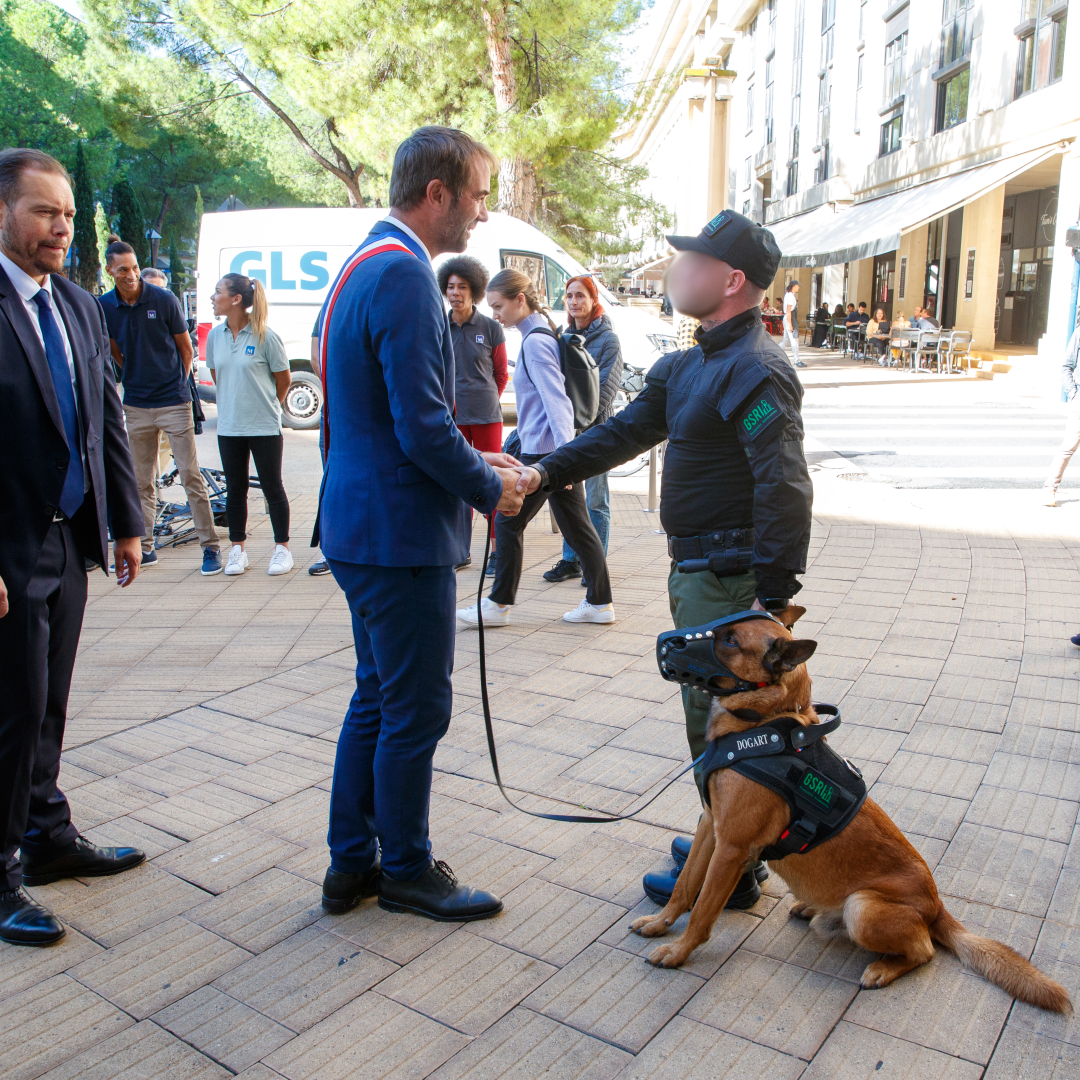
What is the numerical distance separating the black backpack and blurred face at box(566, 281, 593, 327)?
448 mm

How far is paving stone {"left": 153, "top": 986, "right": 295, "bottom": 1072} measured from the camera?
2322mm

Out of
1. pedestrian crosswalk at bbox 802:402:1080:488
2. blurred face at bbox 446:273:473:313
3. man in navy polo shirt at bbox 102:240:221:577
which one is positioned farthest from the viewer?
pedestrian crosswalk at bbox 802:402:1080:488

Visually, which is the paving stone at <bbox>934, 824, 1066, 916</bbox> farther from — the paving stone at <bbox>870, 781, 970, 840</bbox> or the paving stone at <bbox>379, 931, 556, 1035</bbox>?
the paving stone at <bbox>379, 931, 556, 1035</bbox>

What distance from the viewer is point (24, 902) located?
2.81 meters

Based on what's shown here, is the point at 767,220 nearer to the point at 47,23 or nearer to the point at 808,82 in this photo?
the point at 808,82

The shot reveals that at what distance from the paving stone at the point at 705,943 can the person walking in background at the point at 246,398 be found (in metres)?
4.87

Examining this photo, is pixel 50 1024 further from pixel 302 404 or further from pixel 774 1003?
pixel 302 404

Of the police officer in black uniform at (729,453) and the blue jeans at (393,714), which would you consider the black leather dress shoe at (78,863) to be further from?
the police officer in black uniform at (729,453)

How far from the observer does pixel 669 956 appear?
2.63m

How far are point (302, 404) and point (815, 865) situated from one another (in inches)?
515

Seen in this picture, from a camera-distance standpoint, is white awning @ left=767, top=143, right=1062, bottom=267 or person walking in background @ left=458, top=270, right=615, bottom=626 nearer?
person walking in background @ left=458, top=270, right=615, bottom=626

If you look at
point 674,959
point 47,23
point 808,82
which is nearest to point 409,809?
point 674,959

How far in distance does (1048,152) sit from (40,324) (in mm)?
21168

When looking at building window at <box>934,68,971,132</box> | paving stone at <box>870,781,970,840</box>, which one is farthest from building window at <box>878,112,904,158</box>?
paving stone at <box>870,781,970,840</box>
